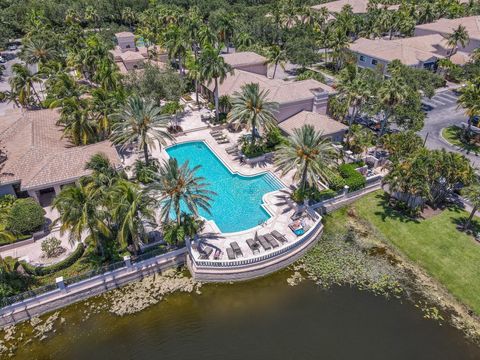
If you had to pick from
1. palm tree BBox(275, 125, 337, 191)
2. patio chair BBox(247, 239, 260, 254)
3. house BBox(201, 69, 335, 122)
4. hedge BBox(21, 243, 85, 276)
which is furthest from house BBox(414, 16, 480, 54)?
hedge BBox(21, 243, 85, 276)

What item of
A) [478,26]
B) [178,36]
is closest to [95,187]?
[178,36]

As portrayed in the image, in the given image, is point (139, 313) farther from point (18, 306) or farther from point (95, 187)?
point (95, 187)

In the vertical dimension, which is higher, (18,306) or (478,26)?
(478,26)

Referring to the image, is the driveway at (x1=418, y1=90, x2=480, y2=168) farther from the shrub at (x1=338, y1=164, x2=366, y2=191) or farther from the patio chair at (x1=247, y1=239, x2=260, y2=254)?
the patio chair at (x1=247, y1=239, x2=260, y2=254)

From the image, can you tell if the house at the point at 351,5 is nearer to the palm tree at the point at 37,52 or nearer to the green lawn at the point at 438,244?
the palm tree at the point at 37,52

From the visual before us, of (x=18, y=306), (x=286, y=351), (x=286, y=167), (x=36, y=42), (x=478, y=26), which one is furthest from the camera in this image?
(x=478, y=26)

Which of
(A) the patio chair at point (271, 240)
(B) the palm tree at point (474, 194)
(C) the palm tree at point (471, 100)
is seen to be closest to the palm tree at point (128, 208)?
(A) the patio chair at point (271, 240)

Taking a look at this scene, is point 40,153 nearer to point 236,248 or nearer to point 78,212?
point 78,212
